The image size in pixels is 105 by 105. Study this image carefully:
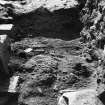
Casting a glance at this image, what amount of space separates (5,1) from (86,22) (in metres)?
2.25

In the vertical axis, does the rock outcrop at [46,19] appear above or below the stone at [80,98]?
above

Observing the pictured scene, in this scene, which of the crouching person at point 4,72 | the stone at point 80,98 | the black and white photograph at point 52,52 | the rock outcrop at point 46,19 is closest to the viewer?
the stone at point 80,98

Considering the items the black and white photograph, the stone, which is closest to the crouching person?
the black and white photograph

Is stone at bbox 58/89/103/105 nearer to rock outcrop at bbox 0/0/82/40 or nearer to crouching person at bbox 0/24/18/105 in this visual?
crouching person at bbox 0/24/18/105

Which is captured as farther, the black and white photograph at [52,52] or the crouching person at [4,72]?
the crouching person at [4,72]

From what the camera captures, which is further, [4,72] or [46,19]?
[46,19]

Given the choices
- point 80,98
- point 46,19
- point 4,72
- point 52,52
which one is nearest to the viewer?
point 80,98

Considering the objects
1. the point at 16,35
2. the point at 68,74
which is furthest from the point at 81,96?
the point at 16,35

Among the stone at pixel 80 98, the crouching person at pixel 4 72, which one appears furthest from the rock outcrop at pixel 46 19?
the stone at pixel 80 98

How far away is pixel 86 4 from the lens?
659cm

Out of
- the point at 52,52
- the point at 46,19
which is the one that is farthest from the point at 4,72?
the point at 46,19

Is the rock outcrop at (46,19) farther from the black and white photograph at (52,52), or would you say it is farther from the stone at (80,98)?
the stone at (80,98)

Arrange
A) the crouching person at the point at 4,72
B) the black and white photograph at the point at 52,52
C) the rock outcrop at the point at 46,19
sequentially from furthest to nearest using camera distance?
the rock outcrop at the point at 46,19, the crouching person at the point at 4,72, the black and white photograph at the point at 52,52

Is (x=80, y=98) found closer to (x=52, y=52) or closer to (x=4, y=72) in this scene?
(x=4, y=72)
